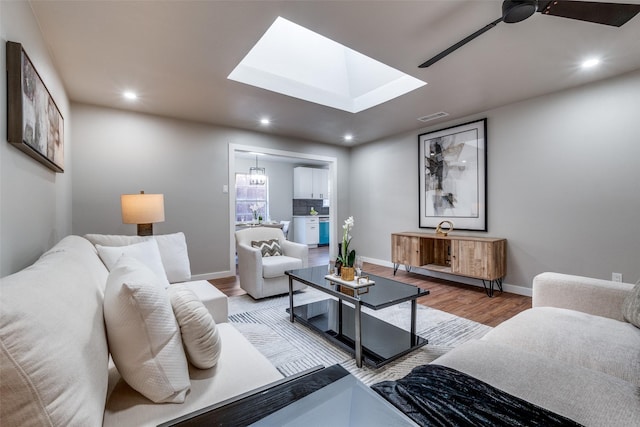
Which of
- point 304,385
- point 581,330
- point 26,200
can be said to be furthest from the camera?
point 26,200

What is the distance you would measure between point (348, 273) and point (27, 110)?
2.29 metres

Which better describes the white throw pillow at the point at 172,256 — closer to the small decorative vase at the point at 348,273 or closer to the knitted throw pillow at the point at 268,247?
the knitted throw pillow at the point at 268,247

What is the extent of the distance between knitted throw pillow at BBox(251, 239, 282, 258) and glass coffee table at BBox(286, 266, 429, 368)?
3.45 feet

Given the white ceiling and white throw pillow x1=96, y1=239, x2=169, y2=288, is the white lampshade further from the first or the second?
the white ceiling

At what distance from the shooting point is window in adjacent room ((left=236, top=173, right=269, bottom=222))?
7683mm

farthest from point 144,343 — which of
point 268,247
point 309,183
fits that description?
point 309,183

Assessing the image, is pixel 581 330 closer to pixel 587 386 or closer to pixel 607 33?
pixel 587 386

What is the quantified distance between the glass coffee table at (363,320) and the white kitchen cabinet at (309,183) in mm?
5409

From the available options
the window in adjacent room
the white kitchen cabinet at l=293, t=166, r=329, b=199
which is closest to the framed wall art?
the window in adjacent room

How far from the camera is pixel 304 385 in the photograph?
98cm

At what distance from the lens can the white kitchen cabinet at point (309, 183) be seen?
8062mm

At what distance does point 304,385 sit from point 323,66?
3504 mm

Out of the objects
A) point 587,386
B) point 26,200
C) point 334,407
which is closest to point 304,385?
point 334,407

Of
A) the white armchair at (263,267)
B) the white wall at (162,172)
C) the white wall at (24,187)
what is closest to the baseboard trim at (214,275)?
the white wall at (162,172)
